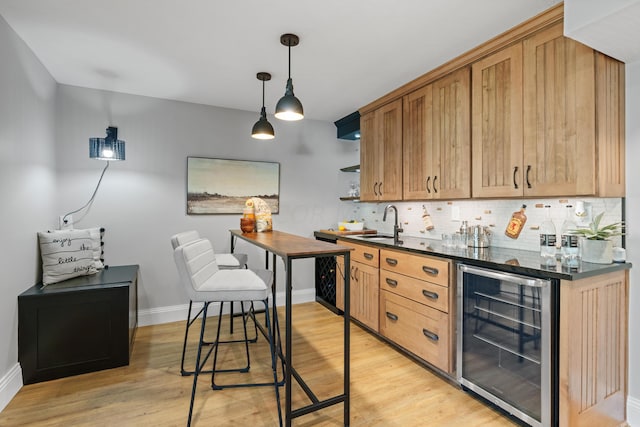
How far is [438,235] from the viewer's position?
3.21 metres

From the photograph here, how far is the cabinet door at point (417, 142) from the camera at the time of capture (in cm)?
286

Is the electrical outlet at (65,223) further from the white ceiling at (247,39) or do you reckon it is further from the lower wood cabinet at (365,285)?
the lower wood cabinet at (365,285)

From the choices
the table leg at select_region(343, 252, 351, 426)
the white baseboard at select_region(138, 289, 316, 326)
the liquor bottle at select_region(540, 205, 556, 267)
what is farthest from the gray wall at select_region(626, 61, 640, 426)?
the white baseboard at select_region(138, 289, 316, 326)

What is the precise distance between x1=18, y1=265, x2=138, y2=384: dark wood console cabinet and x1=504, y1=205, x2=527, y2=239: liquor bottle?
3.04 m

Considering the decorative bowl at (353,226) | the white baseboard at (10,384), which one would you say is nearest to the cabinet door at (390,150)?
the decorative bowl at (353,226)

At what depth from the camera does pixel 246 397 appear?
2.08 meters

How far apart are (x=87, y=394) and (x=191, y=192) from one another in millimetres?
2031

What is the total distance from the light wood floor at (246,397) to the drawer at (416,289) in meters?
0.54

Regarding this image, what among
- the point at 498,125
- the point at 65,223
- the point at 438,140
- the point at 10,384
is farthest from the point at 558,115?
the point at 65,223

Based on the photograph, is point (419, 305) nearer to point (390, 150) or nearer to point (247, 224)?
point (247, 224)

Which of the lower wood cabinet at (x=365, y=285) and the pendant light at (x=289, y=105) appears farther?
the lower wood cabinet at (x=365, y=285)

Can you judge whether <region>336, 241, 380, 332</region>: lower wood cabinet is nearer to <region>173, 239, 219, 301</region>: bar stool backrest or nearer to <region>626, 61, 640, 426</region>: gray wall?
<region>173, 239, 219, 301</region>: bar stool backrest

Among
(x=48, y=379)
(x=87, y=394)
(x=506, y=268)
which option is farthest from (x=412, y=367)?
(x=48, y=379)

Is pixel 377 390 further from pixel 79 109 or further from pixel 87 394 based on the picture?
pixel 79 109
